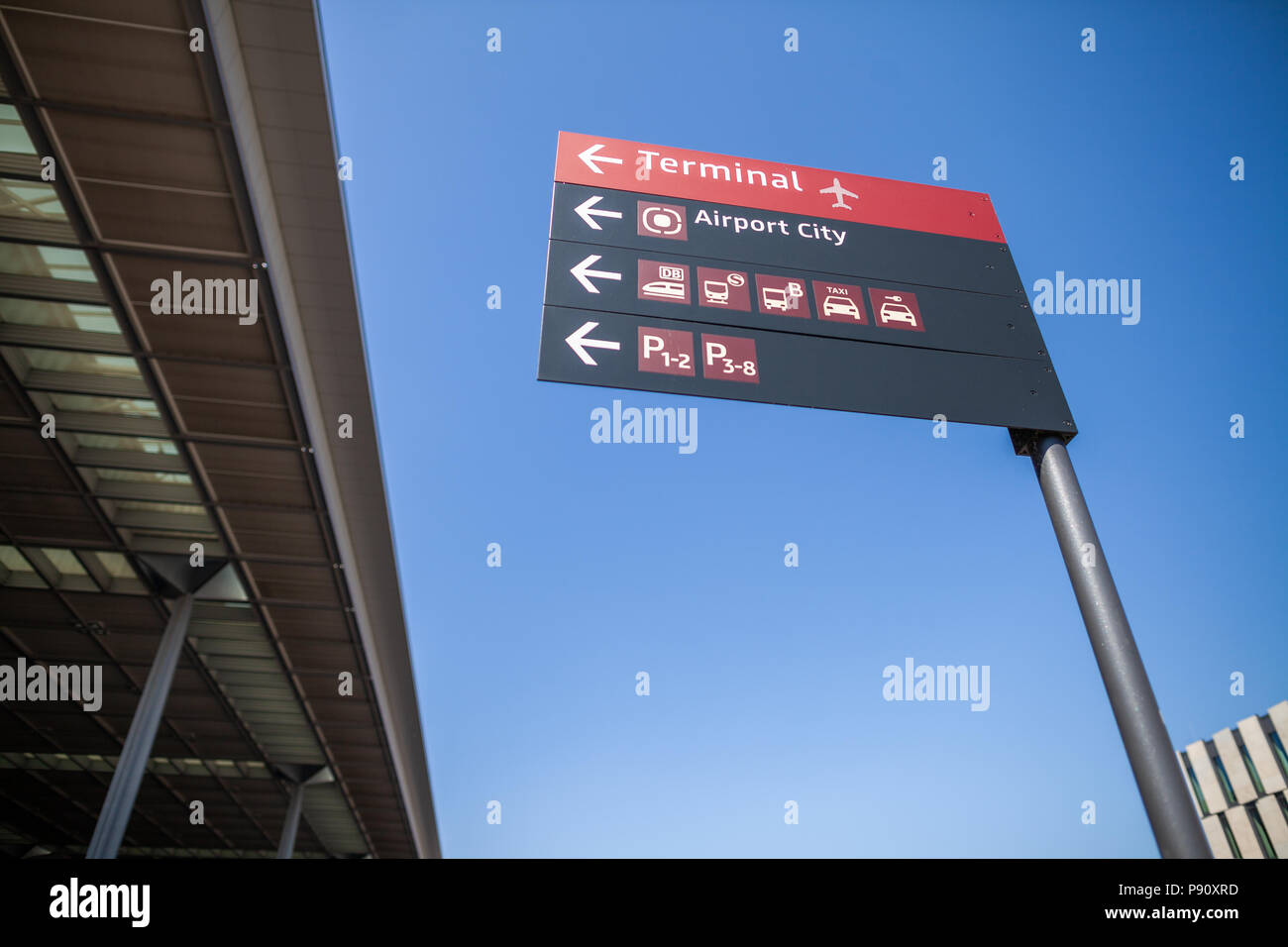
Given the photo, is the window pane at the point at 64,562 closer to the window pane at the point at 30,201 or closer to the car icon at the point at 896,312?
the window pane at the point at 30,201

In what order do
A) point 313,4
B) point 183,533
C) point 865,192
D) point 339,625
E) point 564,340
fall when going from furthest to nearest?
point 339,625
point 183,533
point 313,4
point 865,192
point 564,340

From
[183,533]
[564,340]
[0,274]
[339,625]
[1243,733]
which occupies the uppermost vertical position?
[0,274]

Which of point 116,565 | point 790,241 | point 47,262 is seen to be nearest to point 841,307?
point 790,241

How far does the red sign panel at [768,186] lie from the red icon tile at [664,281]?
782mm

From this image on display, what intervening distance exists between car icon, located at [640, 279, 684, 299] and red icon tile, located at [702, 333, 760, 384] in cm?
39

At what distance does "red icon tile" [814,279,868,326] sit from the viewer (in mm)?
4902

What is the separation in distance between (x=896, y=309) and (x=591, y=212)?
7.13 ft

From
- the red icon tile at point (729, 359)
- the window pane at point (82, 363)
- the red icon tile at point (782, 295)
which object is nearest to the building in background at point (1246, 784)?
the red icon tile at point (782, 295)

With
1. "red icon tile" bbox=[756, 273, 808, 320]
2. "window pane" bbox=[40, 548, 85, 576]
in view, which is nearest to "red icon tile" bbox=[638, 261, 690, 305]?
"red icon tile" bbox=[756, 273, 808, 320]
